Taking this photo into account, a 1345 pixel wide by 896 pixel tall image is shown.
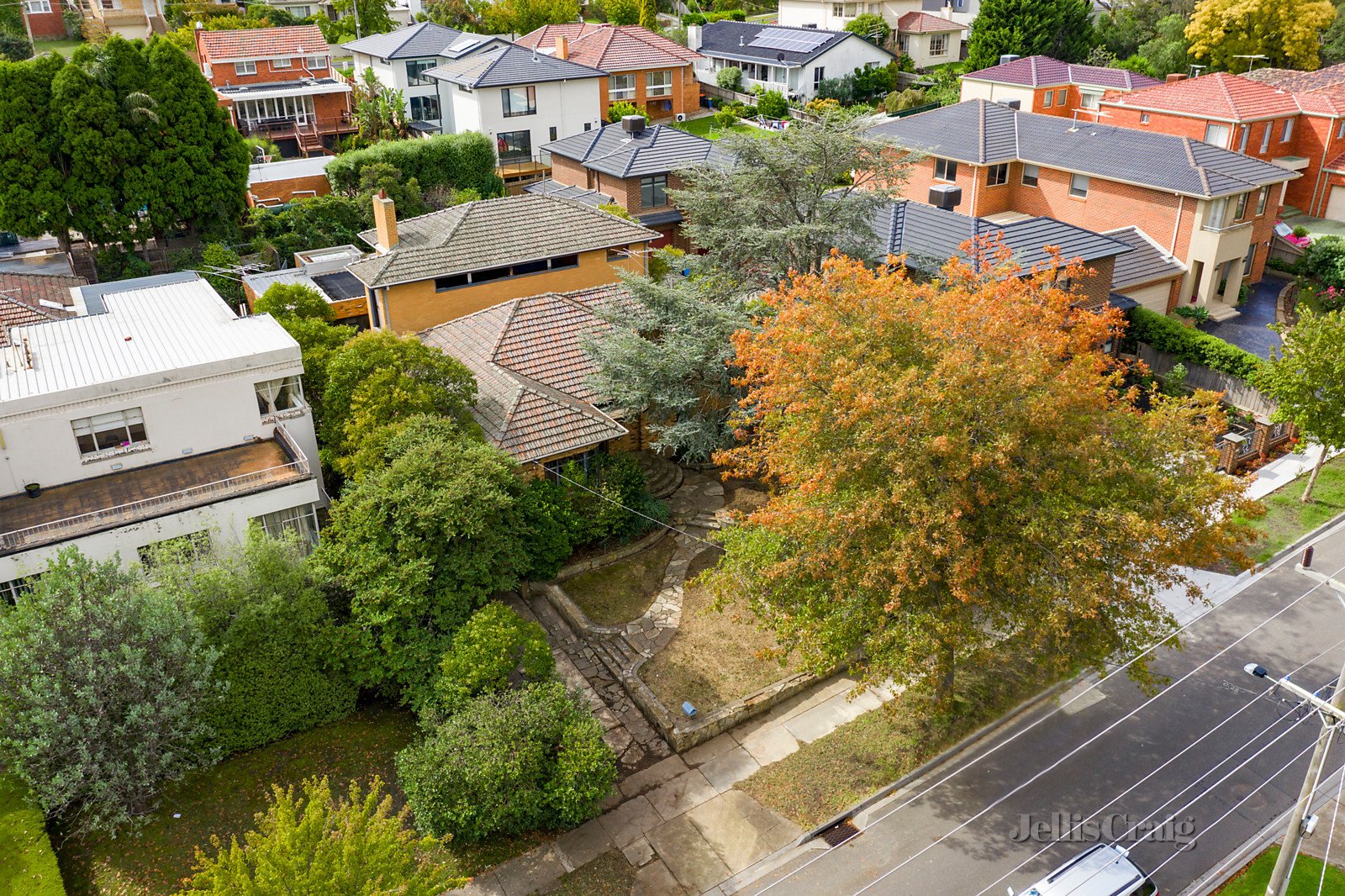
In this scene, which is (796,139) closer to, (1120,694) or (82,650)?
(1120,694)

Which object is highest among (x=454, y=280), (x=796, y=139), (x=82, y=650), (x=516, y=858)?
(x=796, y=139)

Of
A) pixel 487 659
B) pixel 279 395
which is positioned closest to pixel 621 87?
pixel 279 395

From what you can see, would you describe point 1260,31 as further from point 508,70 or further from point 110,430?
point 110,430

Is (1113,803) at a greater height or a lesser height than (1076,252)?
lesser

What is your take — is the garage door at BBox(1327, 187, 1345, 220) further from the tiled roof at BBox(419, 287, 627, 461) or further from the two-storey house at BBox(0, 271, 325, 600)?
the two-storey house at BBox(0, 271, 325, 600)

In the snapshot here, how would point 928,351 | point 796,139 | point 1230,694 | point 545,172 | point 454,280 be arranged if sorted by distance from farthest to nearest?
1. point 545,172
2. point 454,280
3. point 796,139
4. point 1230,694
5. point 928,351

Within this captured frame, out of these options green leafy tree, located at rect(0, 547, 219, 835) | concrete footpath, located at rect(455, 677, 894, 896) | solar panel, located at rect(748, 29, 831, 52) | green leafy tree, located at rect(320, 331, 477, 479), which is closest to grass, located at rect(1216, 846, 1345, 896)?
concrete footpath, located at rect(455, 677, 894, 896)

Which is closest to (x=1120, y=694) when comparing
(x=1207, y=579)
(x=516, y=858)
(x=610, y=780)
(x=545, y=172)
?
(x=1207, y=579)
